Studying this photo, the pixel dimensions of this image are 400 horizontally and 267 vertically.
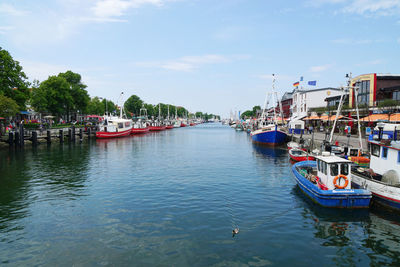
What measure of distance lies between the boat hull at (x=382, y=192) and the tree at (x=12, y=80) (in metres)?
58.0

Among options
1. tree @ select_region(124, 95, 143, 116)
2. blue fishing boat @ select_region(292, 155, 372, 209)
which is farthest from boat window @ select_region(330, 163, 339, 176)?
tree @ select_region(124, 95, 143, 116)

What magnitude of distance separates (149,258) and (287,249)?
6406 mm

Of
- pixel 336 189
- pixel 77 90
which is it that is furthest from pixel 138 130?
pixel 336 189

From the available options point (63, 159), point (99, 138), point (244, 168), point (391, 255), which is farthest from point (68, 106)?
point (391, 255)

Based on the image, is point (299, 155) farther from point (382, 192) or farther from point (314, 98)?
point (314, 98)

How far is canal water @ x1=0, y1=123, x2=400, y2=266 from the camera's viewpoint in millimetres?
11914

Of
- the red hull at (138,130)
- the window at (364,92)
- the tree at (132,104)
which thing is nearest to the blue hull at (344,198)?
the window at (364,92)

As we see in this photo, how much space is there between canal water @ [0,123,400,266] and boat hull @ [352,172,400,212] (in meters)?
0.92

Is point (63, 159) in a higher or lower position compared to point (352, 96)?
lower

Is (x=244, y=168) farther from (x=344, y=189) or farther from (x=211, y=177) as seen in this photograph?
(x=344, y=189)

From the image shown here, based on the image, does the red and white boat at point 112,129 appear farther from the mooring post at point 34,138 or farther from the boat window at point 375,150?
the boat window at point 375,150

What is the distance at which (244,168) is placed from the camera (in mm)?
32344

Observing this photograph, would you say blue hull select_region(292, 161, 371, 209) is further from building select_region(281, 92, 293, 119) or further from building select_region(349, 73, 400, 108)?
building select_region(281, 92, 293, 119)

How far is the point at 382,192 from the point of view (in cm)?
1719
